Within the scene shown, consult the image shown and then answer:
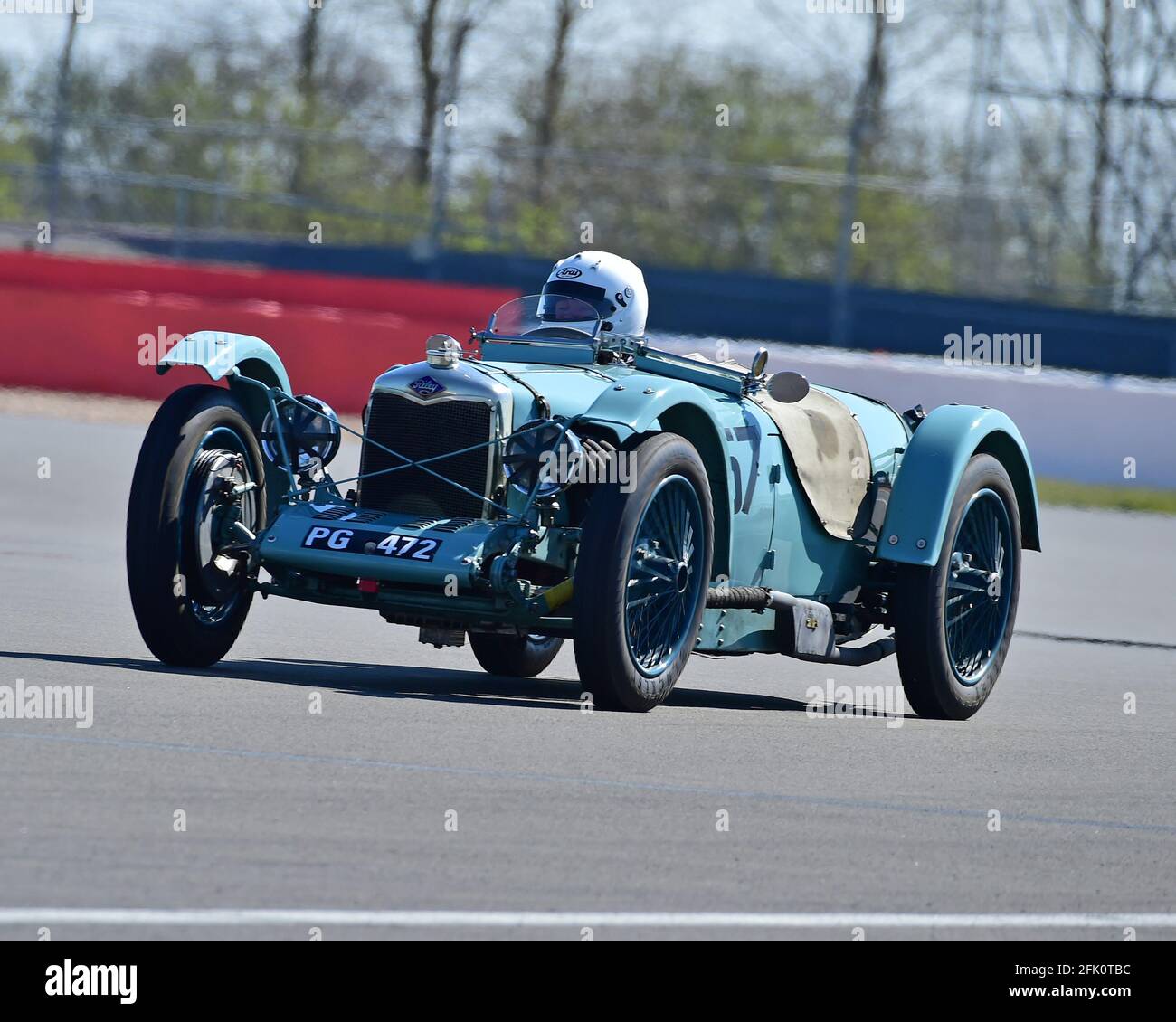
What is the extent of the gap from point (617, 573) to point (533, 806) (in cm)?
154

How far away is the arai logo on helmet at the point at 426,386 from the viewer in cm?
790

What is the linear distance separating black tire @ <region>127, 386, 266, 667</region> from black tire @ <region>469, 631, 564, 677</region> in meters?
1.25

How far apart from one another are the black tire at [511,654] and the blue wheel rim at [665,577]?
1.31 m

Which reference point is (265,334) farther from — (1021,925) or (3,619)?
(1021,925)

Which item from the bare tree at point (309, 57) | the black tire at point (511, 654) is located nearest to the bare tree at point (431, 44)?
the bare tree at point (309, 57)

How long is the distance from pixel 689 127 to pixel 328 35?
24.9ft

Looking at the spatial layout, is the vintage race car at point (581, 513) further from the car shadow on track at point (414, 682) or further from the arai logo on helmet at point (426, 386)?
the car shadow on track at point (414, 682)

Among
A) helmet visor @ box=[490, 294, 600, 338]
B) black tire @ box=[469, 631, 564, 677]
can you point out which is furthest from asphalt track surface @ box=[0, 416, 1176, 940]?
helmet visor @ box=[490, 294, 600, 338]

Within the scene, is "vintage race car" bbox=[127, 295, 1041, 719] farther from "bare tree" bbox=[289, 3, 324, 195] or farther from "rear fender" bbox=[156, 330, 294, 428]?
"bare tree" bbox=[289, 3, 324, 195]

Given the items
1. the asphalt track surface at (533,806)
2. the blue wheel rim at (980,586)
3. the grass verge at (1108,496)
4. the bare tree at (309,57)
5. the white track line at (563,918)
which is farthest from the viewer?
the bare tree at (309,57)

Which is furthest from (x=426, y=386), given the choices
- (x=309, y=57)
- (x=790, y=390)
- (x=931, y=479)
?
(x=309, y=57)

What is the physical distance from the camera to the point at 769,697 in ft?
30.2

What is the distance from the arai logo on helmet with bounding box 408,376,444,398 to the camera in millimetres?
7898
